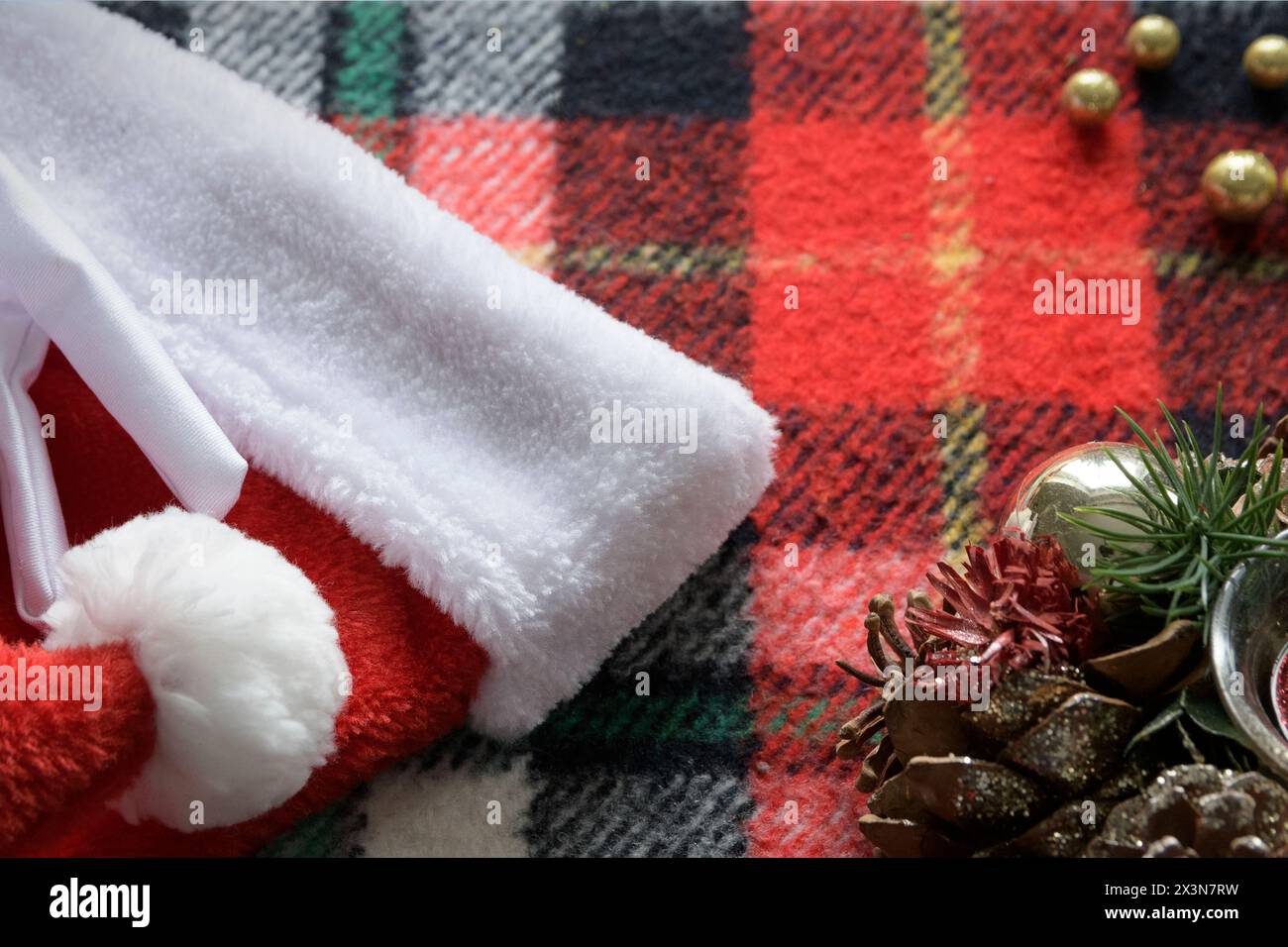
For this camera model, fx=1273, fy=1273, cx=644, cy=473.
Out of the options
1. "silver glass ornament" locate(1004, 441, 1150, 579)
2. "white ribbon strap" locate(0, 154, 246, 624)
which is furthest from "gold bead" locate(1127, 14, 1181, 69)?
"white ribbon strap" locate(0, 154, 246, 624)

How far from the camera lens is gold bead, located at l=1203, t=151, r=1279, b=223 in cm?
69

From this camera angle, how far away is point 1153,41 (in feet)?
2.39

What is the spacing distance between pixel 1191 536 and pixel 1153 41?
40 centimetres

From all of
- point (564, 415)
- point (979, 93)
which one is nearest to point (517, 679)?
point (564, 415)

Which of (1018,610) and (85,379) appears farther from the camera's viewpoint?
(85,379)

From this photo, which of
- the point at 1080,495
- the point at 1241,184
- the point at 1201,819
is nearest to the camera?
the point at 1201,819

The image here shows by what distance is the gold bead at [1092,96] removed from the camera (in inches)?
28.2

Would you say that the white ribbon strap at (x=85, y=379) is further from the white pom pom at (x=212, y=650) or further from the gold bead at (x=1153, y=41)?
the gold bead at (x=1153, y=41)

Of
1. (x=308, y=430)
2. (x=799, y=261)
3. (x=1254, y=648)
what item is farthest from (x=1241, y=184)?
(x=308, y=430)

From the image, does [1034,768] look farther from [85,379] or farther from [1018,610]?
[85,379]

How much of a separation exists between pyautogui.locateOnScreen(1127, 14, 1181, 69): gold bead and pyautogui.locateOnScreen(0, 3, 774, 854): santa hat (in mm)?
345

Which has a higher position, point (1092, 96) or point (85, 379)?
point (1092, 96)

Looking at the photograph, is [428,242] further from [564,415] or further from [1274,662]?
[1274,662]

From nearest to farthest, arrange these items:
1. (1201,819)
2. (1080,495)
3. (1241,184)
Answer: (1201,819) → (1080,495) → (1241,184)
